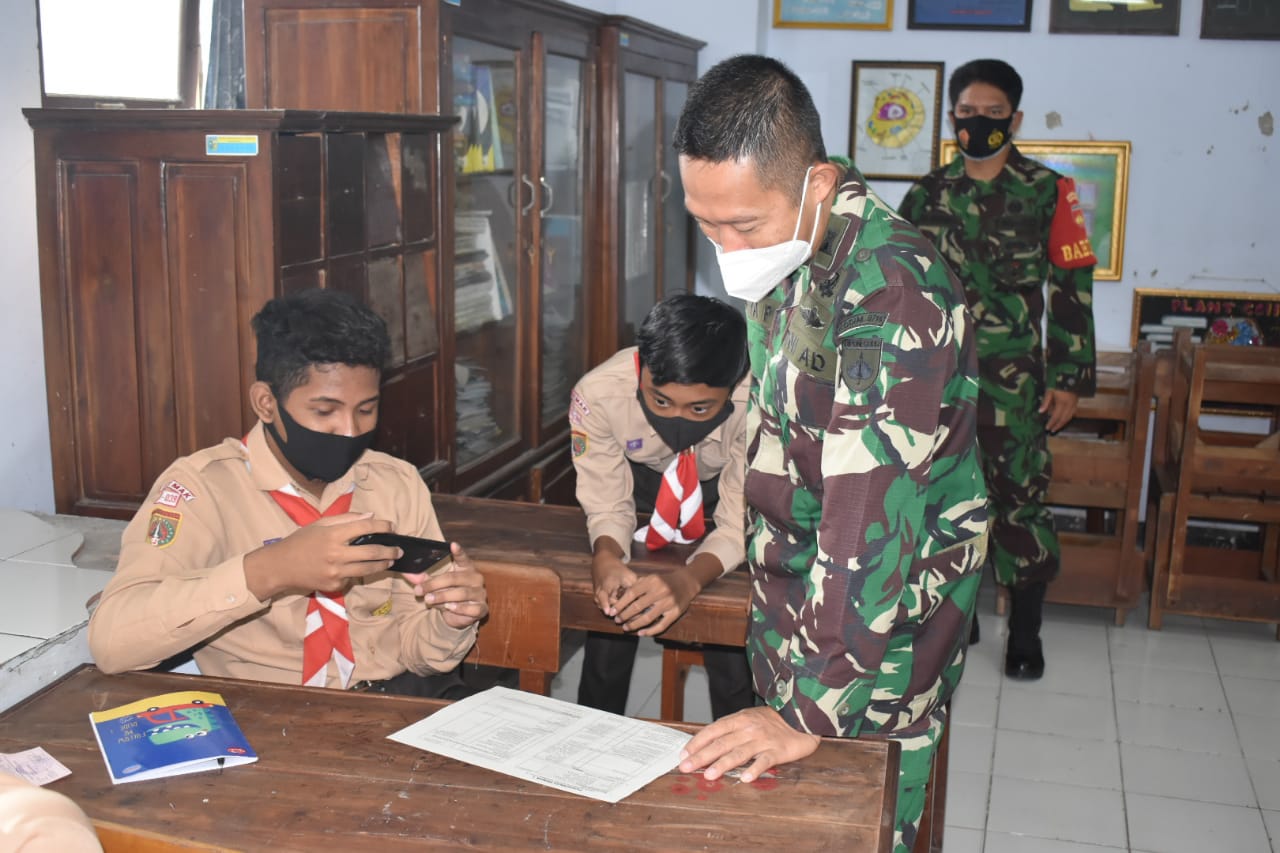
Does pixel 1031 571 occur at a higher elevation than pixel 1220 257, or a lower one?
lower

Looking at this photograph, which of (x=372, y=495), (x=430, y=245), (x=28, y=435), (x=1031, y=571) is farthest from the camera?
(x=1031, y=571)

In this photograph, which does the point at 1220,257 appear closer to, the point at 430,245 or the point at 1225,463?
the point at 1225,463

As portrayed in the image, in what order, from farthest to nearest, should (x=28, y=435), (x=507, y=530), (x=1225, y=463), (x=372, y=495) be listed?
1. (x=1225, y=463)
2. (x=28, y=435)
3. (x=507, y=530)
4. (x=372, y=495)

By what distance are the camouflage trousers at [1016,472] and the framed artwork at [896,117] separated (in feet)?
5.78

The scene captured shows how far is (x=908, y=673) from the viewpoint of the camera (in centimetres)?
169

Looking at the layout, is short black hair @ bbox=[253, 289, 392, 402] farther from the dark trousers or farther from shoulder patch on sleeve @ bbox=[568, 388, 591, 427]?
the dark trousers

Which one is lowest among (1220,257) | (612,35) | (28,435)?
(28,435)

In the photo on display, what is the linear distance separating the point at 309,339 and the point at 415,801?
86 centimetres

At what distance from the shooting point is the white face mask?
156 centimetres

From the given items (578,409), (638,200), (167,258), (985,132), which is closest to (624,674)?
(578,409)

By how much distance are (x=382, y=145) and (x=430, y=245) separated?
1.07ft

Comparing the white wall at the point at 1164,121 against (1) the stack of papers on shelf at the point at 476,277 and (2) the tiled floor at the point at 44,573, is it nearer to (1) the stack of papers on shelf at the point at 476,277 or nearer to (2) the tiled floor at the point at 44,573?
(1) the stack of papers on shelf at the point at 476,277

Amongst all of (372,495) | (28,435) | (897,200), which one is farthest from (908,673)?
(897,200)

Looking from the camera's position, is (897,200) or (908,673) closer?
(908,673)
